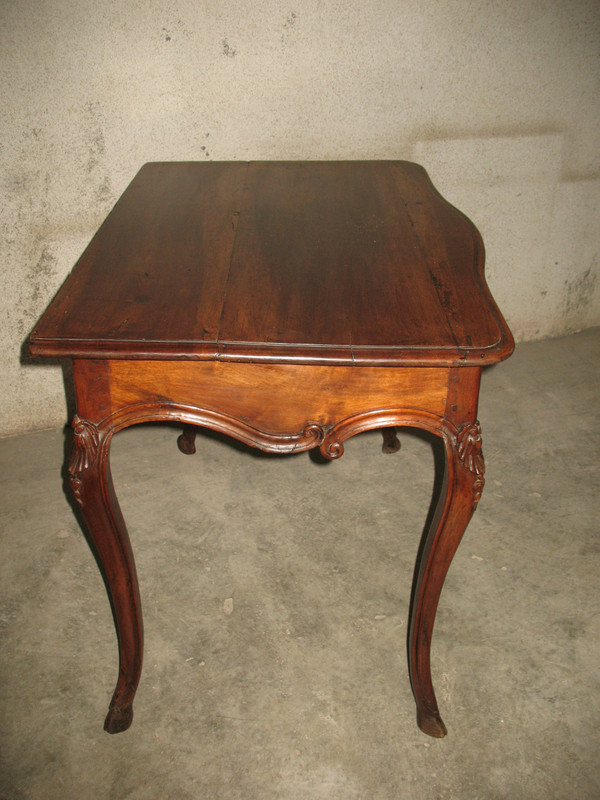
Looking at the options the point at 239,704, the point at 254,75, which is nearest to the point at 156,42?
the point at 254,75

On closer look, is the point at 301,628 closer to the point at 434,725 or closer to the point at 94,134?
the point at 434,725

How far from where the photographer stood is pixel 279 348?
1022mm

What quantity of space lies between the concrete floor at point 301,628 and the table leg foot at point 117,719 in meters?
0.02

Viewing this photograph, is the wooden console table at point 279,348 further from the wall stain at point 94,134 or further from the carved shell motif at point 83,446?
the wall stain at point 94,134

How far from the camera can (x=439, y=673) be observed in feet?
4.91

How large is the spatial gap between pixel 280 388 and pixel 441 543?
0.42 metres

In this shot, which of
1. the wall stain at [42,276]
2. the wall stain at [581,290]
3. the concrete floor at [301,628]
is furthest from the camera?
the wall stain at [581,290]

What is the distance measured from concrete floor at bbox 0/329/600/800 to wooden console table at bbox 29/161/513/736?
11 centimetres

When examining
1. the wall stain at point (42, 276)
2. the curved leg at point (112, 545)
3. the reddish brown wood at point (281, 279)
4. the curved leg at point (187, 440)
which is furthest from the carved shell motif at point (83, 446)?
the wall stain at point (42, 276)

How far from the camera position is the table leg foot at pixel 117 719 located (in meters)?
1.36

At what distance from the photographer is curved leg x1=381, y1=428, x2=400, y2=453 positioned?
2133 mm

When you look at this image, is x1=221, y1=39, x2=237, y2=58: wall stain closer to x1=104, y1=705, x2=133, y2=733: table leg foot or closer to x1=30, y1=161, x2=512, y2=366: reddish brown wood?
x1=30, y1=161, x2=512, y2=366: reddish brown wood

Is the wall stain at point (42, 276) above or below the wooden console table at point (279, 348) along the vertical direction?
below

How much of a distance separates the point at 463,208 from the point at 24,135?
145cm
